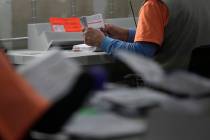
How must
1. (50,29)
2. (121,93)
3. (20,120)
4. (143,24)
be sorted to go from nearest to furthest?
→ (20,120), (121,93), (143,24), (50,29)

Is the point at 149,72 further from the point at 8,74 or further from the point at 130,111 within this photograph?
the point at 8,74

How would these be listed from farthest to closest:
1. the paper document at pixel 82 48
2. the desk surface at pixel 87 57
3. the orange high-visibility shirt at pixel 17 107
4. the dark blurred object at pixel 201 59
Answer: the paper document at pixel 82 48 → the desk surface at pixel 87 57 → the dark blurred object at pixel 201 59 → the orange high-visibility shirt at pixel 17 107

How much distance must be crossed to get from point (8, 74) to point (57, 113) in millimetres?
109

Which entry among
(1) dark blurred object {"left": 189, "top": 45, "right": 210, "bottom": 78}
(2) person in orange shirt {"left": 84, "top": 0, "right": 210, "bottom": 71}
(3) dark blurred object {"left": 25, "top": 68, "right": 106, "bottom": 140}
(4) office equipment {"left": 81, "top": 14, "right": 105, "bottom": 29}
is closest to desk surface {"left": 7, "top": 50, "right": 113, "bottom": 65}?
(2) person in orange shirt {"left": 84, "top": 0, "right": 210, "bottom": 71}

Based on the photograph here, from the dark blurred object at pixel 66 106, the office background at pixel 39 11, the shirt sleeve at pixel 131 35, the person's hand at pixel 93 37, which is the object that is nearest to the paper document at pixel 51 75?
the dark blurred object at pixel 66 106

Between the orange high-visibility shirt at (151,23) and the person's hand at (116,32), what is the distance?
45 cm

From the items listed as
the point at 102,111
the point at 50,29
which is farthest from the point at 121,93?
the point at 50,29

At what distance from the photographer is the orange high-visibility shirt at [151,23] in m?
2.17

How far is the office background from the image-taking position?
2877 millimetres

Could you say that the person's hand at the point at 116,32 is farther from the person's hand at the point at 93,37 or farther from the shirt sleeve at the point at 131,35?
the person's hand at the point at 93,37

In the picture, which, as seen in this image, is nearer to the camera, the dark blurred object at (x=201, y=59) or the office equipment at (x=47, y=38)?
A: the dark blurred object at (x=201, y=59)

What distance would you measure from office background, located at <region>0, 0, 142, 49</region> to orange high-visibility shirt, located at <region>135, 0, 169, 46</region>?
98cm

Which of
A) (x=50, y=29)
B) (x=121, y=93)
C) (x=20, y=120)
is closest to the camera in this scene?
(x=20, y=120)

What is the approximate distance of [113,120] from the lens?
0.74 m
